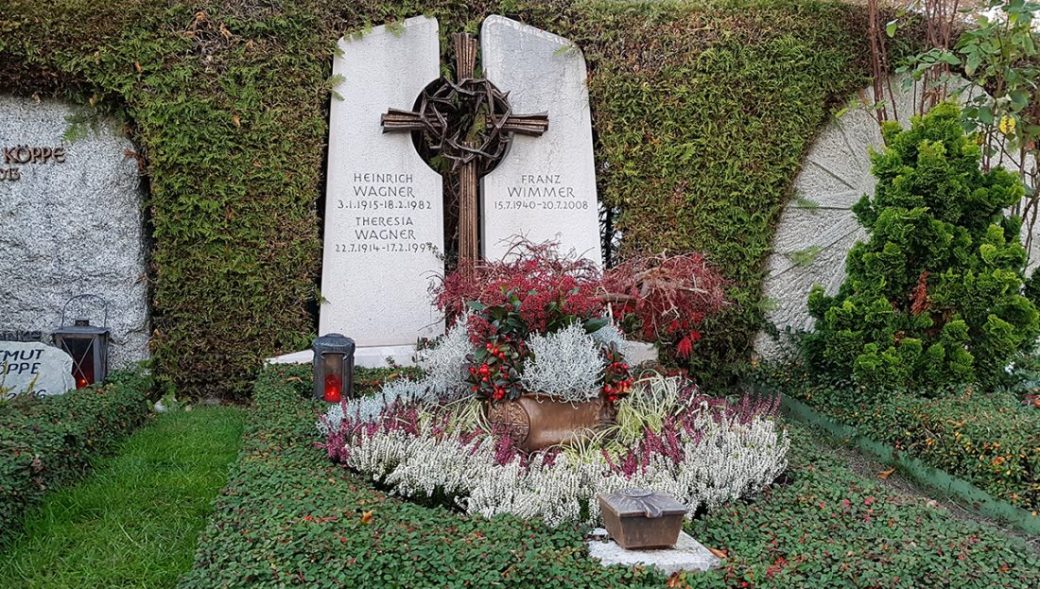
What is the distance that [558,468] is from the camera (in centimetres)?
356

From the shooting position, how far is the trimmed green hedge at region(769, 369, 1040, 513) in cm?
399

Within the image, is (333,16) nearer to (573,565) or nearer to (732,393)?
(732,393)

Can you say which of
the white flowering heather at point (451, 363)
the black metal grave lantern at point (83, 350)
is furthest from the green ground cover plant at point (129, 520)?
the white flowering heather at point (451, 363)

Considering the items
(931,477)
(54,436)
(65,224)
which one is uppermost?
(65,224)

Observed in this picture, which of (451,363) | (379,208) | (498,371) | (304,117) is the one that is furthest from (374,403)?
(304,117)

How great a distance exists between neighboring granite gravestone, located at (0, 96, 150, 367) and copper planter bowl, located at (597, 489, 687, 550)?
4.46m

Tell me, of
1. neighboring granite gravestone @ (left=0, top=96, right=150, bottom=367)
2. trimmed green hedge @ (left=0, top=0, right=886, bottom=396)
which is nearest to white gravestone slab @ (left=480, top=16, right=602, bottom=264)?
trimmed green hedge @ (left=0, top=0, right=886, bottom=396)

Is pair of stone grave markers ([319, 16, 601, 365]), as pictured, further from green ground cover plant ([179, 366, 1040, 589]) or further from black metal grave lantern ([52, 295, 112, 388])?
green ground cover plant ([179, 366, 1040, 589])

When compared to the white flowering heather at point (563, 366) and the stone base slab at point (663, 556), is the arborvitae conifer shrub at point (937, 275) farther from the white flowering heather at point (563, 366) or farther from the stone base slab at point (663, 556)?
the stone base slab at point (663, 556)

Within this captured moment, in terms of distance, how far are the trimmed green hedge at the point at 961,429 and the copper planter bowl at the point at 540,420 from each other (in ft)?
6.12

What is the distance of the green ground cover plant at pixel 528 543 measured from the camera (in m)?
2.64

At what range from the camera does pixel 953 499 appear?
429cm

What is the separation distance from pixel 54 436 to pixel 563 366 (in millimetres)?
2462

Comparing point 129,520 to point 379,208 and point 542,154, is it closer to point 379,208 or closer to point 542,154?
point 379,208
